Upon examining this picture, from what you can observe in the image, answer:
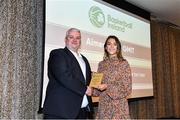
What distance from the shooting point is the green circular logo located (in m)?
3.42

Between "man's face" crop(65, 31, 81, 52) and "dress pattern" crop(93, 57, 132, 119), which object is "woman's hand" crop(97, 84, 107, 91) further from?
"man's face" crop(65, 31, 81, 52)

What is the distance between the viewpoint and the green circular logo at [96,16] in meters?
3.42

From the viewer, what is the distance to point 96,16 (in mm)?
3512

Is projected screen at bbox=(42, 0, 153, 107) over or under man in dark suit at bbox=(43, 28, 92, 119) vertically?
over

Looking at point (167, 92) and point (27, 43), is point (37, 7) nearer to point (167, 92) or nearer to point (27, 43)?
point (27, 43)

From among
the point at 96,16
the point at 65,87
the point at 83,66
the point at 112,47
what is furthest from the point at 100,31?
the point at 65,87

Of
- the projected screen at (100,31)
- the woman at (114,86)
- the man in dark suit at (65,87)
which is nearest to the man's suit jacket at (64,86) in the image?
the man in dark suit at (65,87)

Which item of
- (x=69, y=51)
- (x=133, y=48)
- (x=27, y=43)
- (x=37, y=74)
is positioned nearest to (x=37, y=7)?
(x=27, y=43)

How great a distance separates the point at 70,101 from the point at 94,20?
1.58m

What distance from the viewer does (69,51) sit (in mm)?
2223

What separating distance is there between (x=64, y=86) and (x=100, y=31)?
5.29ft

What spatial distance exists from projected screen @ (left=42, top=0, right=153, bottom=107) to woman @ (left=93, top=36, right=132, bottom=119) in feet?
2.10

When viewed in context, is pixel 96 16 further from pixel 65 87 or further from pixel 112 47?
pixel 65 87

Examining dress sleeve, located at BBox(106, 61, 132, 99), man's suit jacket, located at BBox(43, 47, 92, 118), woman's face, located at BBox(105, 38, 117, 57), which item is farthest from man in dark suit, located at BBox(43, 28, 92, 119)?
woman's face, located at BBox(105, 38, 117, 57)
